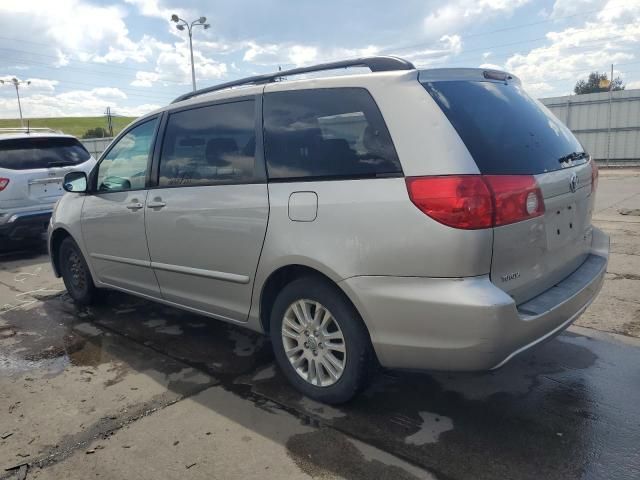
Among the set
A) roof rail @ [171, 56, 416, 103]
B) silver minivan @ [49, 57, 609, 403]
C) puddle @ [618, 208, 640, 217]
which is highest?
roof rail @ [171, 56, 416, 103]

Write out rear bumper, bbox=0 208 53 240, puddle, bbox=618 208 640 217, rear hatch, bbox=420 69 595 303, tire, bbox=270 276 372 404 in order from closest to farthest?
1. rear hatch, bbox=420 69 595 303
2. tire, bbox=270 276 372 404
3. rear bumper, bbox=0 208 53 240
4. puddle, bbox=618 208 640 217

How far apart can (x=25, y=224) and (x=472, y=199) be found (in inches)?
277

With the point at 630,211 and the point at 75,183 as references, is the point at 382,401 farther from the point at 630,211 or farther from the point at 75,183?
the point at 630,211

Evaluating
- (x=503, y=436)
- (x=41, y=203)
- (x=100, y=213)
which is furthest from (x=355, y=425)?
(x=41, y=203)

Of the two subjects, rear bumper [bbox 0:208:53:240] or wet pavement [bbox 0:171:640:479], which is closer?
wet pavement [bbox 0:171:640:479]

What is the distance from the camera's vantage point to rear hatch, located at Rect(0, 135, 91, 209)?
743cm

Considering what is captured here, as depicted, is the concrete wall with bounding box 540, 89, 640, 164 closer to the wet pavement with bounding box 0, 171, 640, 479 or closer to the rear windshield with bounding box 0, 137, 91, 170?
the rear windshield with bounding box 0, 137, 91, 170

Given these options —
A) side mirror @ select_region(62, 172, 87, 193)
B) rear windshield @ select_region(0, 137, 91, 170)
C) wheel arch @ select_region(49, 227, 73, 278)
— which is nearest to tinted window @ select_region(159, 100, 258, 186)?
side mirror @ select_region(62, 172, 87, 193)

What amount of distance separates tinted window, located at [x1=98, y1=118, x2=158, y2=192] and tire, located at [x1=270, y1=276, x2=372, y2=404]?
→ 1.69 m

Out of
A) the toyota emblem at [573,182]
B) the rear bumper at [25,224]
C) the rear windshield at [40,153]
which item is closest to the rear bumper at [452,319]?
the toyota emblem at [573,182]

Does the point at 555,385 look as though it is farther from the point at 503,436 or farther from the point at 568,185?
the point at 568,185

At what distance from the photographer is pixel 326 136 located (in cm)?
291

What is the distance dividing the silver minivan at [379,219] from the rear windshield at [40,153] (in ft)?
16.2

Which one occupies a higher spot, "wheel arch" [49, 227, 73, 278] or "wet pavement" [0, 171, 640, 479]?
"wheel arch" [49, 227, 73, 278]
